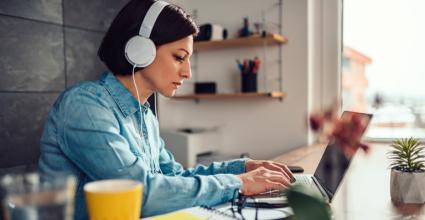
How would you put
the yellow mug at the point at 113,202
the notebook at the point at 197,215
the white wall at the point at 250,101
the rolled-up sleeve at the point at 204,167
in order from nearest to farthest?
the yellow mug at the point at 113,202
the notebook at the point at 197,215
the rolled-up sleeve at the point at 204,167
the white wall at the point at 250,101

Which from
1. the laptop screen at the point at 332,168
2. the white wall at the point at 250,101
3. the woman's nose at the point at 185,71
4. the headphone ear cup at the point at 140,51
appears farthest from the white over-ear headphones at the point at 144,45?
the white wall at the point at 250,101

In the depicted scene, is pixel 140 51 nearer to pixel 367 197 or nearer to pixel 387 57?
pixel 367 197

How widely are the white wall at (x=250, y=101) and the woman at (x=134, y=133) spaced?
0.97 meters

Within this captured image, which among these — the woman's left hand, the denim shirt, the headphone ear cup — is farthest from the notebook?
the headphone ear cup

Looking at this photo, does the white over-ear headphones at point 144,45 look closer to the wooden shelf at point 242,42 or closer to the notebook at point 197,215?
the notebook at point 197,215

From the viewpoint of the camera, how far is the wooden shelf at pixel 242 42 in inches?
75.4

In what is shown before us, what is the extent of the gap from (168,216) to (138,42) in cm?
45

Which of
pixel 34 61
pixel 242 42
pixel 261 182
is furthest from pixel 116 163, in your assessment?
pixel 242 42

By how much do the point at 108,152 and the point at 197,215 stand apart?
0.69 ft

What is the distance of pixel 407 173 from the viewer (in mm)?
895

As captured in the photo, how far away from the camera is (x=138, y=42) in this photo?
0.99m

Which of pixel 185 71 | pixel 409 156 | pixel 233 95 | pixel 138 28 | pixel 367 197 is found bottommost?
pixel 367 197

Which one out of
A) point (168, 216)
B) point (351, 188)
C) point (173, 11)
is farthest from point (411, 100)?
point (168, 216)

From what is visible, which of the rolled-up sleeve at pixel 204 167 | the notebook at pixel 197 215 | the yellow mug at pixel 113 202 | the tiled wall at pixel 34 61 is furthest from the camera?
the tiled wall at pixel 34 61
